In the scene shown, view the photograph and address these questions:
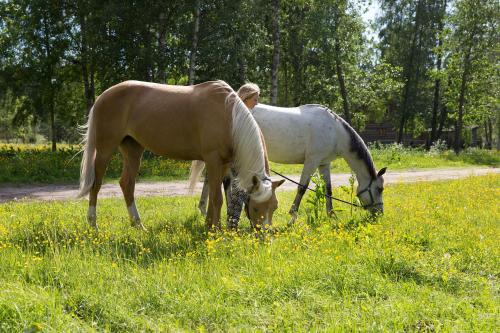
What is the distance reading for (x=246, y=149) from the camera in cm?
561

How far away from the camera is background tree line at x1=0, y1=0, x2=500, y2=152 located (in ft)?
63.6

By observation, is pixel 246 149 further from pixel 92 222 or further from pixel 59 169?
pixel 59 169

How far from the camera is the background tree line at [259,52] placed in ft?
63.6

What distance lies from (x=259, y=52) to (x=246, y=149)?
78.0 feet

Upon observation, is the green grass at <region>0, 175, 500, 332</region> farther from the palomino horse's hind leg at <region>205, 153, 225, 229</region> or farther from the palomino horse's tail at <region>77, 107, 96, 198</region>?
the palomino horse's tail at <region>77, 107, 96, 198</region>

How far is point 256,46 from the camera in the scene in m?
24.2

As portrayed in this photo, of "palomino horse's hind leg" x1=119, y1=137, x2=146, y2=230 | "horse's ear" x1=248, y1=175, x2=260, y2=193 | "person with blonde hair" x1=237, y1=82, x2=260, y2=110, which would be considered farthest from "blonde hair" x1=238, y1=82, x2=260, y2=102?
"horse's ear" x1=248, y1=175, x2=260, y2=193

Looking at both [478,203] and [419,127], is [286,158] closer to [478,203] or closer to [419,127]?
[478,203]

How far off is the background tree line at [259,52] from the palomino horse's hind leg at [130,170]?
12.3 metres

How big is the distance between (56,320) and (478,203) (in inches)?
322

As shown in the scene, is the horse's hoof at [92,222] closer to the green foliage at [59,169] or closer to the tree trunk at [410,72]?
the green foliage at [59,169]

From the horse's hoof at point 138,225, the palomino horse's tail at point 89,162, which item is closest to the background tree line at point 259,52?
the palomino horse's tail at point 89,162

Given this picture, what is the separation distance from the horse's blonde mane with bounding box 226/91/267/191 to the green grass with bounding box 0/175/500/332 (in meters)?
0.83

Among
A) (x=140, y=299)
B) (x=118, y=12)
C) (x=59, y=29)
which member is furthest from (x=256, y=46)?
(x=140, y=299)
